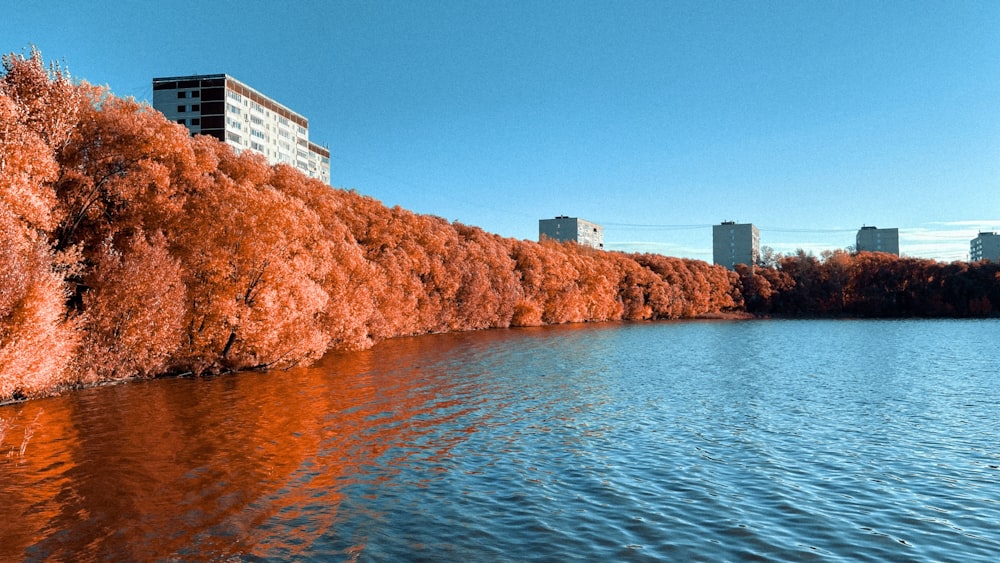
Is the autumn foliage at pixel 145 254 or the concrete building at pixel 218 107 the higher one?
the concrete building at pixel 218 107

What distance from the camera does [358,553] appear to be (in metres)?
12.6

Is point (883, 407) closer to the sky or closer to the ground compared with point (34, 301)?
closer to the ground

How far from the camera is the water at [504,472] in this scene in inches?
515

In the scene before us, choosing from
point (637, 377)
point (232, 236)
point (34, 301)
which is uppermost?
point (232, 236)

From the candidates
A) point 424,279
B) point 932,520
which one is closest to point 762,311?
point 424,279

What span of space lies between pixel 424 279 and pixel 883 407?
6987 centimetres

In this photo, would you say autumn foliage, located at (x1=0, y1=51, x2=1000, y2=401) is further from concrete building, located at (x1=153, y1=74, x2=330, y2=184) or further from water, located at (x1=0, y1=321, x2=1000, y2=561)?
concrete building, located at (x1=153, y1=74, x2=330, y2=184)

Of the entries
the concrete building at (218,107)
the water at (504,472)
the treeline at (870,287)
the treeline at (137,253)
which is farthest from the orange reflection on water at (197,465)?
the treeline at (870,287)

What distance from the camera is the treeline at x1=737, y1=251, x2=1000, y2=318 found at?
480ft

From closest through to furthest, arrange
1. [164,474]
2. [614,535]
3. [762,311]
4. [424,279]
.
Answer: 1. [614,535]
2. [164,474]
3. [424,279]
4. [762,311]

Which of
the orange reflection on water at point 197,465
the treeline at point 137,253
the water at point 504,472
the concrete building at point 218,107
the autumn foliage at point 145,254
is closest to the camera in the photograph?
the water at point 504,472

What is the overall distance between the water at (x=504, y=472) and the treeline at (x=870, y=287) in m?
136

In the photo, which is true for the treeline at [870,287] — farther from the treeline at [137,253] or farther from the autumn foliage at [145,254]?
the treeline at [137,253]

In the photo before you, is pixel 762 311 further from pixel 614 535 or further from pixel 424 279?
A: pixel 614 535
